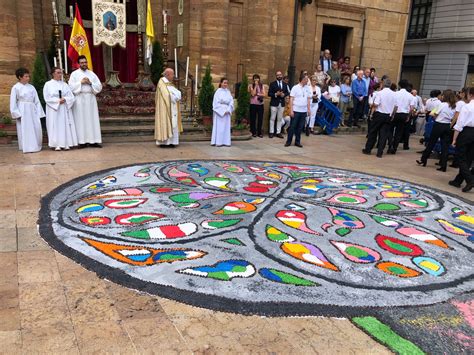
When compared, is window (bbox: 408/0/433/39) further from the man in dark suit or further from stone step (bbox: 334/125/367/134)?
the man in dark suit

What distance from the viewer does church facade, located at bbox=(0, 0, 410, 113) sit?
995 centimetres

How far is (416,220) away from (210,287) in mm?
3391

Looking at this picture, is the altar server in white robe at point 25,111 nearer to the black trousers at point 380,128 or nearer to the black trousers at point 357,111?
the black trousers at point 380,128

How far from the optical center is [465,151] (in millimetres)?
7746

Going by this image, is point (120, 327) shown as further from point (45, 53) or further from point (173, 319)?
point (45, 53)

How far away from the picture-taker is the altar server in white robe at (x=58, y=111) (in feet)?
28.8

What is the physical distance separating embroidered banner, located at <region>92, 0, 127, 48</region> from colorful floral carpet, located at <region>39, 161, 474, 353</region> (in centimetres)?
612

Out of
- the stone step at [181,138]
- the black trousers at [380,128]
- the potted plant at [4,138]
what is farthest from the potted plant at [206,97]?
the potted plant at [4,138]

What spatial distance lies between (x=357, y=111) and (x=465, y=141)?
738cm

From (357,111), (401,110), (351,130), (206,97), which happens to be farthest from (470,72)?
(206,97)

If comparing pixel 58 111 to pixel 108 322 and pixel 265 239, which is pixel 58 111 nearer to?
pixel 265 239

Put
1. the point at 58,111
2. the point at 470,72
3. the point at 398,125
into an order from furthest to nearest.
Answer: the point at 470,72 → the point at 398,125 → the point at 58,111

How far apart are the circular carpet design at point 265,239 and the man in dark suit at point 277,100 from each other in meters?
5.50

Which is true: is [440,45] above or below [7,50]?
above
